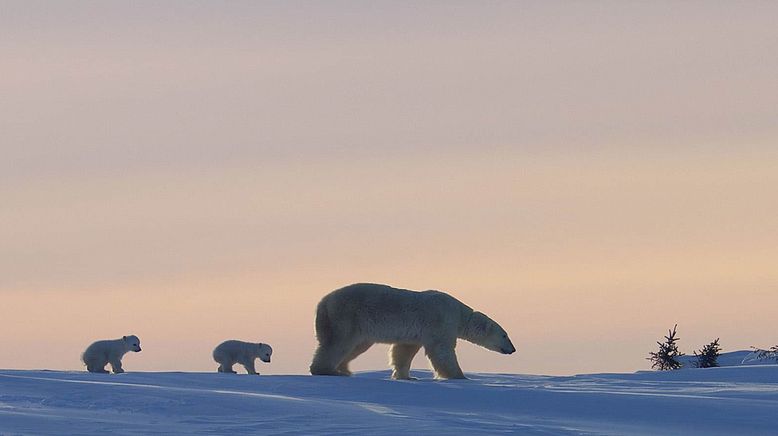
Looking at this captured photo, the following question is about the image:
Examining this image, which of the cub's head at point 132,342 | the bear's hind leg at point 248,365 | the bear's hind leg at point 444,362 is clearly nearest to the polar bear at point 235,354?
the bear's hind leg at point 248,365

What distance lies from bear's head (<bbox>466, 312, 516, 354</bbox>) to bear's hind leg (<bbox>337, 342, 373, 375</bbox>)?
1.77 metres

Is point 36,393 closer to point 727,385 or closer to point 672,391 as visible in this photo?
point 672,391

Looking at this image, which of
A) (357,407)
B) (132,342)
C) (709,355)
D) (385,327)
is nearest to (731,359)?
(709,355)

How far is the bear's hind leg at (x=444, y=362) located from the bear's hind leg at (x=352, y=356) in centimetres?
89

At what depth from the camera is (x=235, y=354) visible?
27.6 metres

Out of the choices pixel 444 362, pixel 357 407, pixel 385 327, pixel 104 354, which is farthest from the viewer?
pixel 104 354

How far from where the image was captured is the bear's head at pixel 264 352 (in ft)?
92.6

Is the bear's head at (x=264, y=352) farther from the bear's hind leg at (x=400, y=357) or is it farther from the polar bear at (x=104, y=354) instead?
the bear's hind leg at (x=400, y=357)

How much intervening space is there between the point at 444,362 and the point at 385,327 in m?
0.94

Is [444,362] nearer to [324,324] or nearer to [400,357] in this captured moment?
[400,357]

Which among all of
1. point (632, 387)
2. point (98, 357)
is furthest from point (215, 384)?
point (98, 357)

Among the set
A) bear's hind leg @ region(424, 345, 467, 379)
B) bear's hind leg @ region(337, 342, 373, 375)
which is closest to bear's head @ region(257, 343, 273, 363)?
bear's hind leg @ region(337, 342, 373, 375)

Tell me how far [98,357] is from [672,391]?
1390 centimetres

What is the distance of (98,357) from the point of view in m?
25.1
